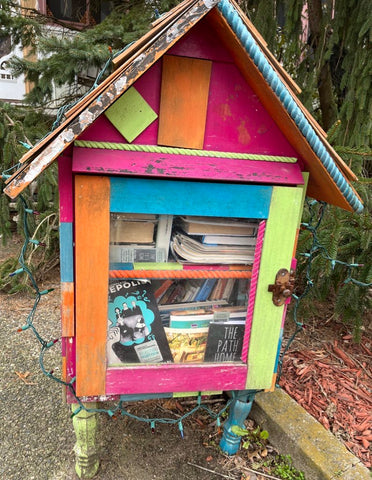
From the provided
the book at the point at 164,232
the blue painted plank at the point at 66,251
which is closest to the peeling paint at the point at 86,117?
the blue painted plank at the point at 66,251

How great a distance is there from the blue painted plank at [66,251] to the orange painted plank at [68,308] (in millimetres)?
33

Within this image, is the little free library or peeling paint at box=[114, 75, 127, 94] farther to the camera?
the little free library

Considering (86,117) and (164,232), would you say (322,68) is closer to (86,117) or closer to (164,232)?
(164,232)

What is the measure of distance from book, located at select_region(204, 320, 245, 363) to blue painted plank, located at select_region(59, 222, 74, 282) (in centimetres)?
67

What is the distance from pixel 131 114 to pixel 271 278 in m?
0.82

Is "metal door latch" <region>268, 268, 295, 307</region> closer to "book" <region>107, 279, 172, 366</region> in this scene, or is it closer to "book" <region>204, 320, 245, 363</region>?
"book" <region>204, 320, 245, 363</region>

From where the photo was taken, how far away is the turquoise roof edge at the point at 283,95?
1038 mm

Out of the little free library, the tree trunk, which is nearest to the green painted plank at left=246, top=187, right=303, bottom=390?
the little free library

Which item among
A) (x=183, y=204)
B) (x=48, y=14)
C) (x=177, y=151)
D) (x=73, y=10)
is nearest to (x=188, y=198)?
(x=183, y=204)

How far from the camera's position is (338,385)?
2.25 meters

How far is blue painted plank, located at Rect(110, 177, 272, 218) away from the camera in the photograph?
4.11 ft

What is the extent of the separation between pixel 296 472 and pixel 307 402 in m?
0.40

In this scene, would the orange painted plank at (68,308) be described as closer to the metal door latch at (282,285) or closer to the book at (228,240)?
the book at (228,240)

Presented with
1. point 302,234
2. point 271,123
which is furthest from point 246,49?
point 302,234
